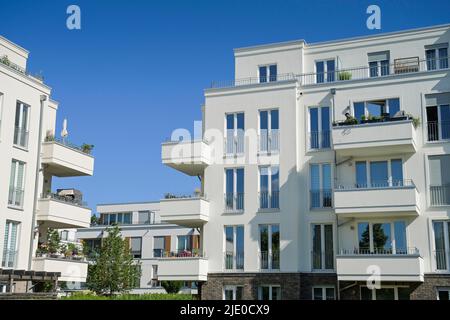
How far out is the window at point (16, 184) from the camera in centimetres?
2723

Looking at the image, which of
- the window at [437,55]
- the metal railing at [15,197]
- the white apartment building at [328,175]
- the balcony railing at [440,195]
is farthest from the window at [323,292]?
the metal railing at [15,197]

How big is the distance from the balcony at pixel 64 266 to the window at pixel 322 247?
11.5 meters

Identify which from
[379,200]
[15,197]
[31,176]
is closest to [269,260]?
[379,200]

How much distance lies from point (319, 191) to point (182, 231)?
28.8m

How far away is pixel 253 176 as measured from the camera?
30.8 m

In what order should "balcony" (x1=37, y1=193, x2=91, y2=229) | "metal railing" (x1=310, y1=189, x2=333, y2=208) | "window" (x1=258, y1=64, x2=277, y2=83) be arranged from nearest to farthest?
"balcony" (x1=37, y1=193, x2=91, y2=229) → "metal railing" (x1=310, y1=189, x2=333, y2=208) → "window" (x1=258, y1=64, x2=277, y2=83)

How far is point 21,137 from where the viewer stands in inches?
1108

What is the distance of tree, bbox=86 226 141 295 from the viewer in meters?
48.4

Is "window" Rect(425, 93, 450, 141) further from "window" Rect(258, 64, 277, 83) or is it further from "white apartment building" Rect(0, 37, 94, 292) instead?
"white apartment building" Rect(0, 37, 94, 292)

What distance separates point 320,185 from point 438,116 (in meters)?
6.32

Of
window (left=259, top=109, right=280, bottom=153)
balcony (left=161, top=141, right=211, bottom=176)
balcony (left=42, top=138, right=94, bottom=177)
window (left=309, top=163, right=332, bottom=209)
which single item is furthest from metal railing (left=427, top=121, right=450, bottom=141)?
balcony (left=42, top=138, right=94, bottom=177)

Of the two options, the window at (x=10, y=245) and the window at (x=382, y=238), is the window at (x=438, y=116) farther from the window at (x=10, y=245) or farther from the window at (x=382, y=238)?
the window at (x=10, y=245)

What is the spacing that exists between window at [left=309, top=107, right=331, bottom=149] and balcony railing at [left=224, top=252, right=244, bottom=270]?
254 inches

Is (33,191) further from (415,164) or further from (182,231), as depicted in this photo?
(182,231)
